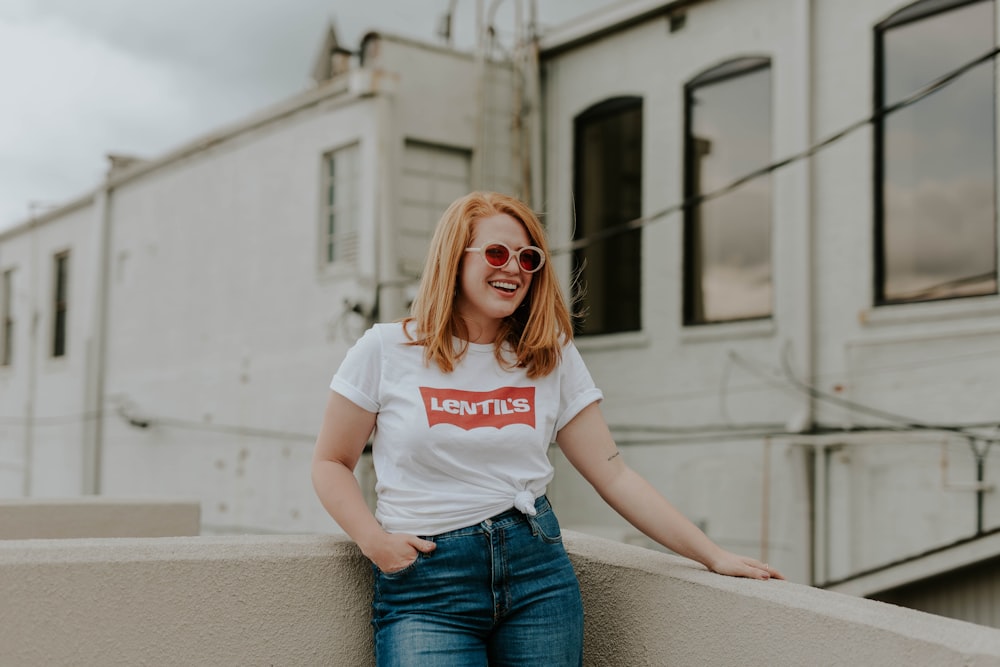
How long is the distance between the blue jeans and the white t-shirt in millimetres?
62

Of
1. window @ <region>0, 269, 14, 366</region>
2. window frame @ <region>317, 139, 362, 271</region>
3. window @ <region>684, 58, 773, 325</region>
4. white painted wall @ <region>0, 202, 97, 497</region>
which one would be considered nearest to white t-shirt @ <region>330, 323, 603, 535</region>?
window @ <region>684, 58, 773, 325</region>

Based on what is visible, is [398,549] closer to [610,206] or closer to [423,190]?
[610,206]

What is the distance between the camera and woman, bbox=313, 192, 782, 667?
2.46 metres

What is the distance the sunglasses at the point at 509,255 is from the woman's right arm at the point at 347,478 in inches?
17.5

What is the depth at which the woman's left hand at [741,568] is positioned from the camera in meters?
2.63

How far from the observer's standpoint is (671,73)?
32.8ft

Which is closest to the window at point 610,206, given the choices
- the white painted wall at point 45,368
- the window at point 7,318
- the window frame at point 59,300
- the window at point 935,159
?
the window at point 935,159

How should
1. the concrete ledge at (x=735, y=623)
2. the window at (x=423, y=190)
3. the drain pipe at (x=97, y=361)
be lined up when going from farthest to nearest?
the drain pipe at (x=97, y=361), the window at (x=423, y=190), the concrete ledge at (x=735, y=623)

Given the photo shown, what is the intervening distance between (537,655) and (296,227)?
1011 centimetres

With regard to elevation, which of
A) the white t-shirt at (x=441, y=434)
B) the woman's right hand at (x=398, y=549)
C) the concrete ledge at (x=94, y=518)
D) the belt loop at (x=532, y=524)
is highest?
the white t-shirt at (x=441, y=434)

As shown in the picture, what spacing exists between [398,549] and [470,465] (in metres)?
0.24

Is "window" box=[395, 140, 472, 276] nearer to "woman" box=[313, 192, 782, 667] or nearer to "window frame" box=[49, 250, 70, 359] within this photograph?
"woman" box=[313, 192, 782, 667]

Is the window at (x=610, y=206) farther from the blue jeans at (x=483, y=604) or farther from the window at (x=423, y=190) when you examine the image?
the blue jeans at (x=483, y=604)

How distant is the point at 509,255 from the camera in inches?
103
